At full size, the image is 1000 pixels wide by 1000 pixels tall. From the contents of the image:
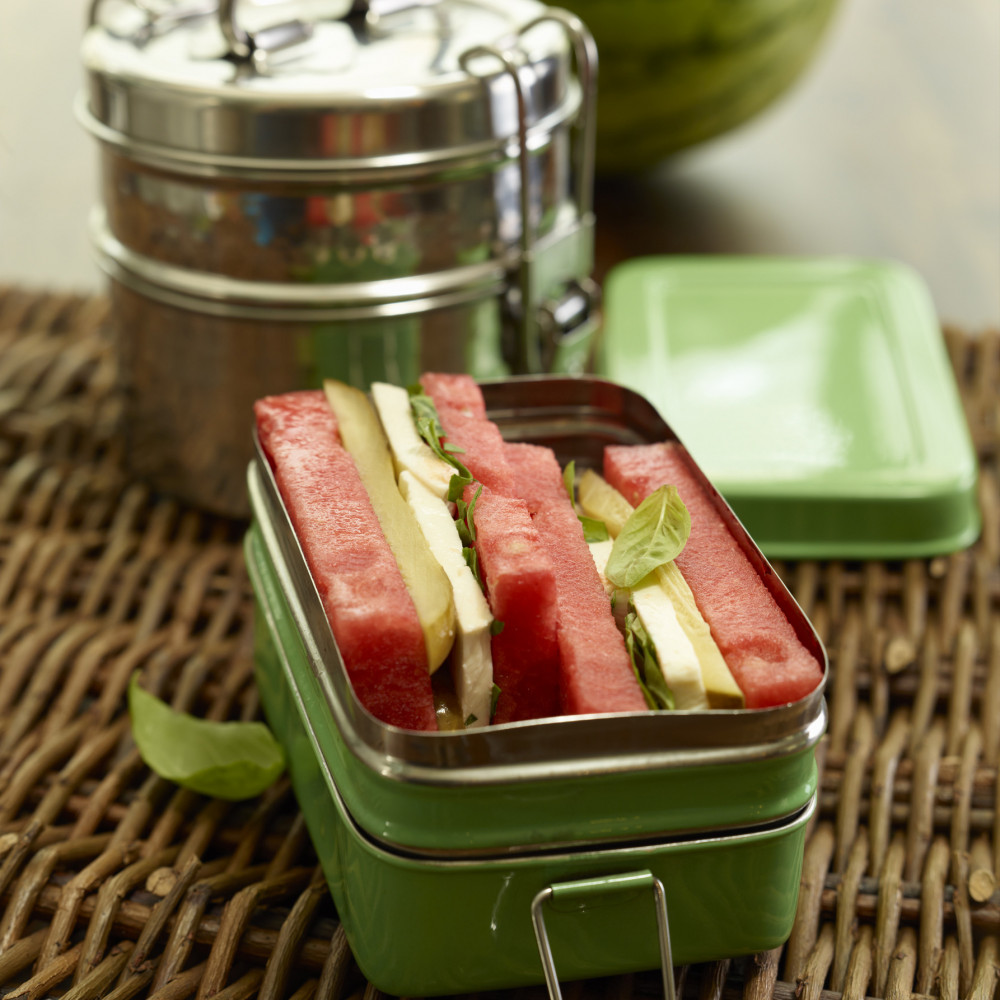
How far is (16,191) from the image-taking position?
2201 mm

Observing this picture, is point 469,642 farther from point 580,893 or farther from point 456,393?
point 456,393

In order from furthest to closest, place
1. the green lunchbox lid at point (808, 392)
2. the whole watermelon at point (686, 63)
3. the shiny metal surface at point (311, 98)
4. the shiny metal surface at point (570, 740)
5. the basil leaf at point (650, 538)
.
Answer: the whole watermelon at point (686, 63), the green lunchbox lid at point (808, 392), the shiny metal surface at point (311, 98), the basil leaf at point (650, 538), the shiny metal surface at point (570, 740)

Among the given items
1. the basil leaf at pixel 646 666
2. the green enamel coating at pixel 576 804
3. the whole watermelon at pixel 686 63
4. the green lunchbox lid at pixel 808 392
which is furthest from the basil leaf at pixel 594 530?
the whole watermelon at pixel 686 63

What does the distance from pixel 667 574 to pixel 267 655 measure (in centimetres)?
31

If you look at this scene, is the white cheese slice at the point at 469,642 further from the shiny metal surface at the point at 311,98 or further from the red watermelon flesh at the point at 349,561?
the shiny metal surface at the point at 311,98

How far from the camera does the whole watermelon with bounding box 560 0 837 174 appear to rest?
1.69 meters

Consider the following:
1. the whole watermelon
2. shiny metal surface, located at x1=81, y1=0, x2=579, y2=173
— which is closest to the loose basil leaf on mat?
shiny metal surface, located at x1=81, y1=0, x2=579, y2=173

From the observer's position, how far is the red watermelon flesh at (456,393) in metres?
0.90

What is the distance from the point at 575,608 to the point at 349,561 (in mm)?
133

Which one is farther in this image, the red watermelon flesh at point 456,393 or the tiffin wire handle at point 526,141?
the tiffin wire handle at point 526,141

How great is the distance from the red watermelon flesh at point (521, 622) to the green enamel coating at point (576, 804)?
0.08 metres

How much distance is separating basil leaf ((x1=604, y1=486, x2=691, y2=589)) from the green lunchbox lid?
393 mm

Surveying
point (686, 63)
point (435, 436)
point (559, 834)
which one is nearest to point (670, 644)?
point (559, 834)

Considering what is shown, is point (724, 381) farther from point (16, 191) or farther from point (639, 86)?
point (16, 191)
